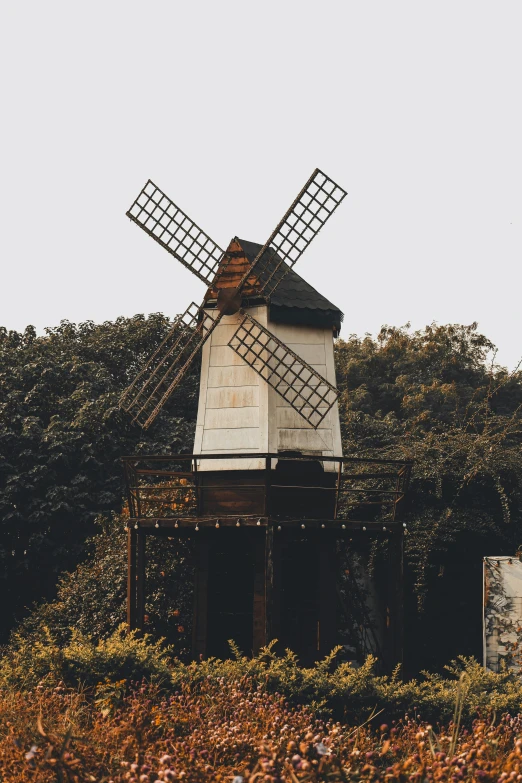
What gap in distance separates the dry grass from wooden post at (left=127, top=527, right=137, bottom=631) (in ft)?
13.0

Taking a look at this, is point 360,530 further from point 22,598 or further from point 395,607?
point 22,598

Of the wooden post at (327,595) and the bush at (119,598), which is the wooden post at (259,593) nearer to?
the wooden post at (327,595)

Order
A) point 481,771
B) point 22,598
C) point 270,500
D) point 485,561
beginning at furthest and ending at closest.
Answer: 1. point 22,598
2. point 485,561
3. point 270,500
4. point 481,771

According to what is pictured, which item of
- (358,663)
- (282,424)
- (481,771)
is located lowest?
(358,663)

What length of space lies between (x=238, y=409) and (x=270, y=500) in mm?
1682

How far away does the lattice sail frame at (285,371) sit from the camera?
14.1m

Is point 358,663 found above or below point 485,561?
below

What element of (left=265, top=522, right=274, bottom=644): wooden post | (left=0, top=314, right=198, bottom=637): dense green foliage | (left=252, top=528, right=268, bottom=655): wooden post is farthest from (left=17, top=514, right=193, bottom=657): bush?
(left=0, top=314, right=198, bottom=637): dense green foliage

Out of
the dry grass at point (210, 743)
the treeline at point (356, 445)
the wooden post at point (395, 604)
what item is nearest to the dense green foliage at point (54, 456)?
the treeline at point (356, 445)

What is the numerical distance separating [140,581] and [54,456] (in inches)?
258

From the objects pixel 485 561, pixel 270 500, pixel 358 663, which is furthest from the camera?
pixel 358 663

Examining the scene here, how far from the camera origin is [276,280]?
14.8 metres

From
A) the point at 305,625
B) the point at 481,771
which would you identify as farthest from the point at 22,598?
the point at 481,771

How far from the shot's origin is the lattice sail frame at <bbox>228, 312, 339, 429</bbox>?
14094 millimetres
